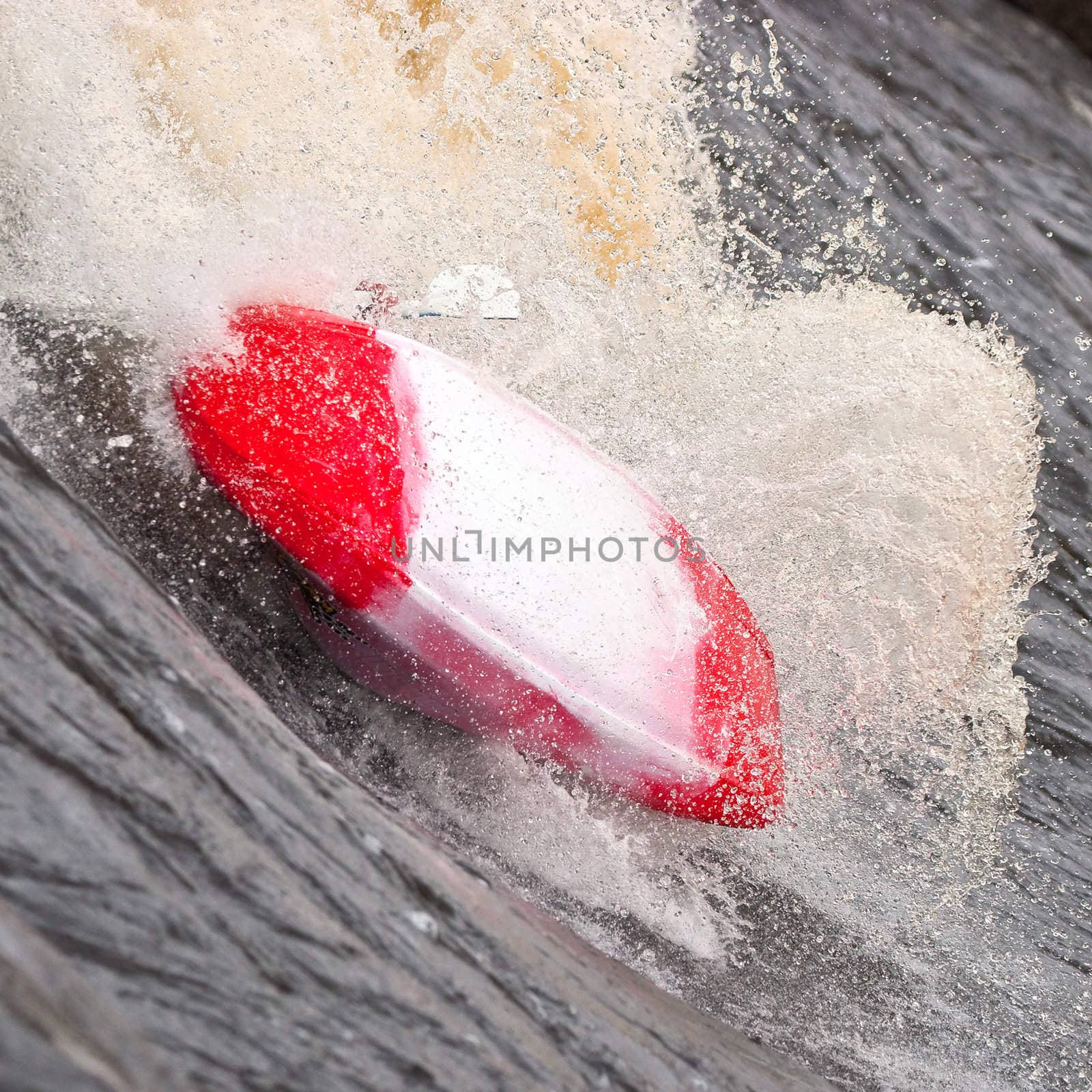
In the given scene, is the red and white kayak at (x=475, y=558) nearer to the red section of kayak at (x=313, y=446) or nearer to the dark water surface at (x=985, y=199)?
the red section of kayak at (x=313, y=446)

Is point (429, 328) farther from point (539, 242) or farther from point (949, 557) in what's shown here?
point (949, 557)

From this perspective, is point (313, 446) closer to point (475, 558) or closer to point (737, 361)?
point (475, 558)

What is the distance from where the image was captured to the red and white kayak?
1169 millimetres

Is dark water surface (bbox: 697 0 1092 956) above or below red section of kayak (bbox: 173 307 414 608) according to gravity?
above

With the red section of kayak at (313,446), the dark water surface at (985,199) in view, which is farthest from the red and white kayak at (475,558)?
the dark water surface at (985,199)

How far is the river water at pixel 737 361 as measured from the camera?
4.31 feet

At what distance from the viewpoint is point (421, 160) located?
1.45m

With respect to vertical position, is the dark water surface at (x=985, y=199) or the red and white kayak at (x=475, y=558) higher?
the dark water surface at (x=985, y=199)

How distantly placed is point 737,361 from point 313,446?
0.80m

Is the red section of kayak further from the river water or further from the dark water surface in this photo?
the dark water surface

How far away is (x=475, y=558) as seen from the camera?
1.19 metres

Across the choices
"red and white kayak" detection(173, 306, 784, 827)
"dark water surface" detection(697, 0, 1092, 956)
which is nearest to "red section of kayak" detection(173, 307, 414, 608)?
"red and white kayak" detection(173, 306, 784, 827)

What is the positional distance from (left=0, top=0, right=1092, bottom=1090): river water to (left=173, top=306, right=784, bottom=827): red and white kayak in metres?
0.10

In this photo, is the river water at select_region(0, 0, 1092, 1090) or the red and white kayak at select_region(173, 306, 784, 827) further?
the river water at select_region(0, 0, 1092, 1090)
